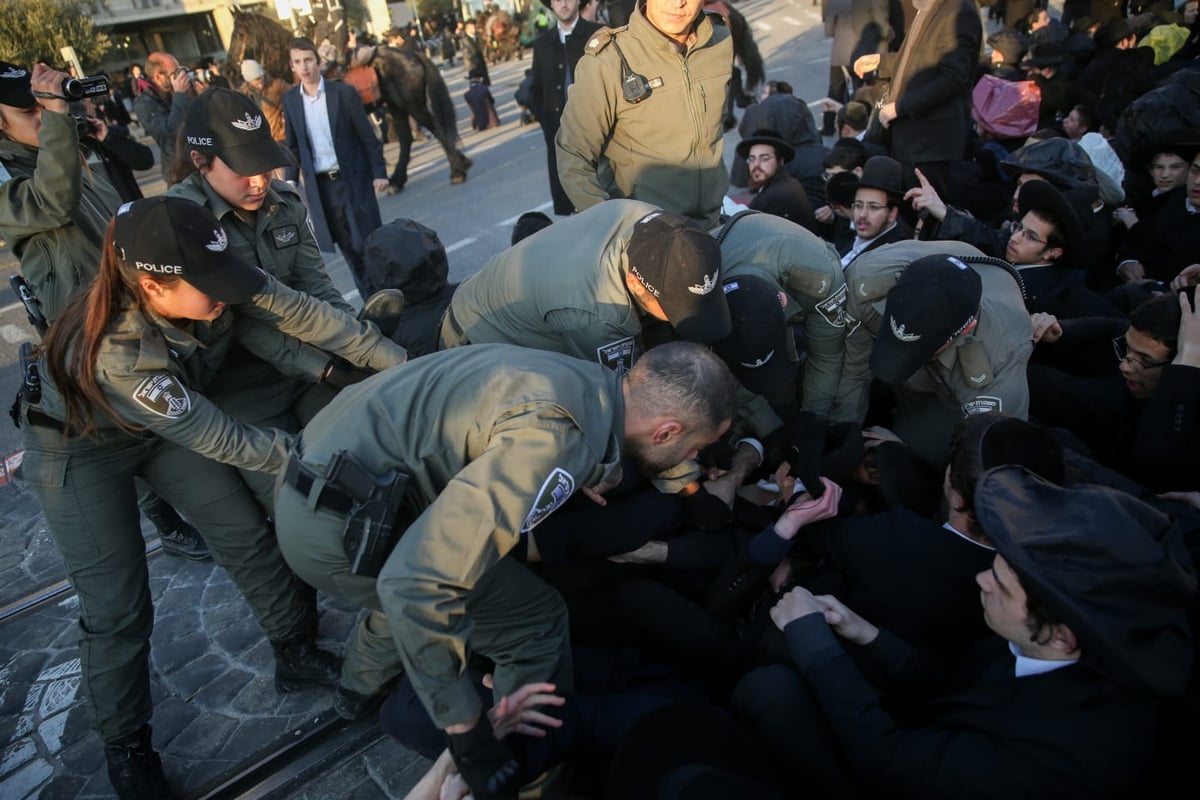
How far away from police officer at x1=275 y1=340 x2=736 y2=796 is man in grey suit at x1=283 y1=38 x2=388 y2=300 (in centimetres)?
378

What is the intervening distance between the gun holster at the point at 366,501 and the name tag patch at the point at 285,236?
4.90ft

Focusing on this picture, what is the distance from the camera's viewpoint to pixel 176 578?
3.52 metres

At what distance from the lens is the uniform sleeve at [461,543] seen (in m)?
1.61

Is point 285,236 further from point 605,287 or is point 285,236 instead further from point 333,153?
point 333,153

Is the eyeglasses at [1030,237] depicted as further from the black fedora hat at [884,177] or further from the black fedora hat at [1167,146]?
the black fedora hat at [1167,146]

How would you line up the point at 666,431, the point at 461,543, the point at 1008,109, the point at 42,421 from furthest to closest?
1. the point at 1008,109
2. the point at 42,421
3. the point at 666,431
4. the point at 461,543

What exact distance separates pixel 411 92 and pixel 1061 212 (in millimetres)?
7535

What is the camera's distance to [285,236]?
3.00 meters

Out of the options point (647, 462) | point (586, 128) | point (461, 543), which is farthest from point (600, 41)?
point (461, 543)

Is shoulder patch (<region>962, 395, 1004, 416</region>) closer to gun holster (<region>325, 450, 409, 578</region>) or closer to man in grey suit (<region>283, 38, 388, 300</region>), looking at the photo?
gun holster (<region>325, 450, 409, 578</region>)

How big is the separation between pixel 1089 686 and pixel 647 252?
1624 mm

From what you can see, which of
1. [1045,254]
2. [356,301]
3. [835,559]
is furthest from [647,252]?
[356,301]

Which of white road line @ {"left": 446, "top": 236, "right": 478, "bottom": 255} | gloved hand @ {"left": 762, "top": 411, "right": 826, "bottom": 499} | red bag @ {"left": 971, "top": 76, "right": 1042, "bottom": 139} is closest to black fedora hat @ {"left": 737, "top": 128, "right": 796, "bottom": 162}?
gloved hand @ {"left": 762, "top": 411, "right": 826, "bottom": 499}

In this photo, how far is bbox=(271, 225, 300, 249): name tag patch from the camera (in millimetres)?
2973
